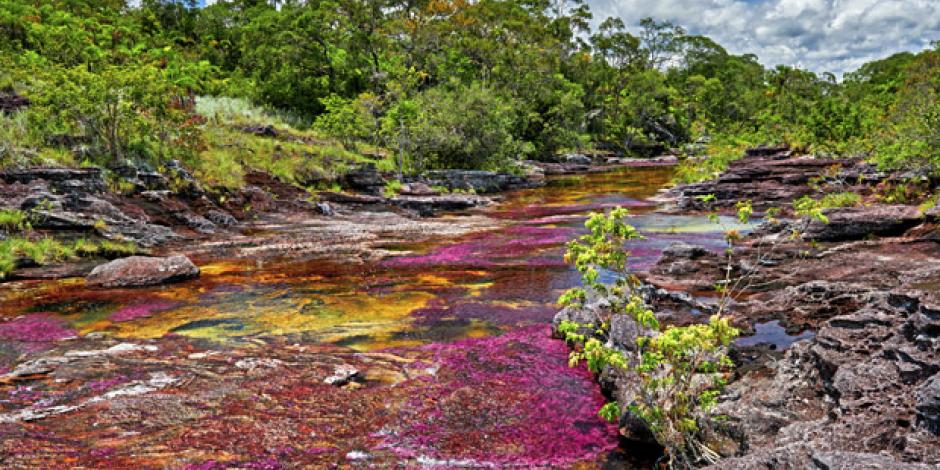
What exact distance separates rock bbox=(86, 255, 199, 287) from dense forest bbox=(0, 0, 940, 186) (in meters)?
9.40

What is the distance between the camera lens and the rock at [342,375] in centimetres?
902

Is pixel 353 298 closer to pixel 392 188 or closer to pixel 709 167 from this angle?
pixel 392 188

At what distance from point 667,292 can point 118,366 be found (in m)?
10.9

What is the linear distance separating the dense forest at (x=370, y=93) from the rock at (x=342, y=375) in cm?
1941

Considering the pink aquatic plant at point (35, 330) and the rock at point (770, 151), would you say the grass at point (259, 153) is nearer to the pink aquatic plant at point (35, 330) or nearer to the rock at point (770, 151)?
the pink aquatic plant at point (35, 330)

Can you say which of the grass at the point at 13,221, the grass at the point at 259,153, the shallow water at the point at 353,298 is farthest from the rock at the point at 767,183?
the grass at the point at 13,221

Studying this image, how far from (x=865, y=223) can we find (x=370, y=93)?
37503 millimetres

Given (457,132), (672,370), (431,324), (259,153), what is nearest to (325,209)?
(259,153)

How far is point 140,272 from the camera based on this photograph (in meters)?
15.7

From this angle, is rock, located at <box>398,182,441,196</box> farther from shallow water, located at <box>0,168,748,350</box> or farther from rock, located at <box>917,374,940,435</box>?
rock, located at <box>917,374,940,435</box>

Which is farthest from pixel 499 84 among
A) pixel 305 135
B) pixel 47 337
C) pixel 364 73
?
pixel 47 337

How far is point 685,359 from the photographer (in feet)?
22.2

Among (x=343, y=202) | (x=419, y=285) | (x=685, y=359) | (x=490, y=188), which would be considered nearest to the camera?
(x=685, y=359)

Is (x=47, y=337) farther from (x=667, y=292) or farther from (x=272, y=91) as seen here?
(x=272, y=91)
